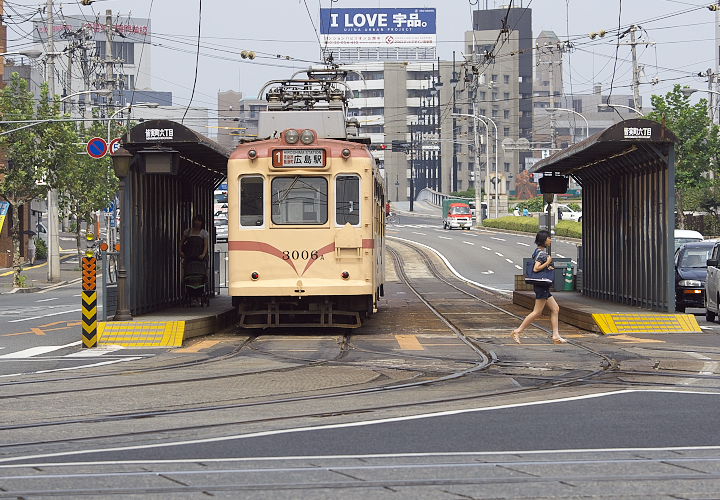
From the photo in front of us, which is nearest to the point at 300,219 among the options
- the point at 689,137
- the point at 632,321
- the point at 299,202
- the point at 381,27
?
the point at 299,202

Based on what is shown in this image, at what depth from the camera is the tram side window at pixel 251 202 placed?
21.0 m

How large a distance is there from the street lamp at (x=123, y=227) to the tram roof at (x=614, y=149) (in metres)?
7.69

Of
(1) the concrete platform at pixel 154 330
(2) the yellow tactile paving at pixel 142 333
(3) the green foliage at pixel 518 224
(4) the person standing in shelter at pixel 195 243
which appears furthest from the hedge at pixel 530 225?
(2) the yellow tactile paving at pixel 142 333

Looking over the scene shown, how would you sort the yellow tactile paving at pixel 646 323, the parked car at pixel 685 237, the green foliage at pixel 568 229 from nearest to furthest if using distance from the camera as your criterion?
the yellow tactile paving at pixel 646 323 → the parked car at pixel 685 237 → the green foliage at pixel 568 229

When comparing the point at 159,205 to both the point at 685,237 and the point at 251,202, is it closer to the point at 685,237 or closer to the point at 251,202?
the point at 251,202

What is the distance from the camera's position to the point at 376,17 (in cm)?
16088

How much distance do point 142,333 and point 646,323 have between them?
8.33 m

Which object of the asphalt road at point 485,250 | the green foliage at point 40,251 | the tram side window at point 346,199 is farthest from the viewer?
the green foliage at point 40,251

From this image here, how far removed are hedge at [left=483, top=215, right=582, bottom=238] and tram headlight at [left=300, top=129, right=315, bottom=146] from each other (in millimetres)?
54135

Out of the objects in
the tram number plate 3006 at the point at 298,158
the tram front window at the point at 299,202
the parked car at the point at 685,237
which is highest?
the tram number plate 3006 at the point at 298,158

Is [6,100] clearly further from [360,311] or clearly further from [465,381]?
[465,381]

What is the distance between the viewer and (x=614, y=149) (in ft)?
79.4

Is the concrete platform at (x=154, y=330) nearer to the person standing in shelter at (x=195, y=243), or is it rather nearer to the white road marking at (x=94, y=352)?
the white road marking at (x=94, y=352)

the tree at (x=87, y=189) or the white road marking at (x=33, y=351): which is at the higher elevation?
the tree at (x=87, y=189)
